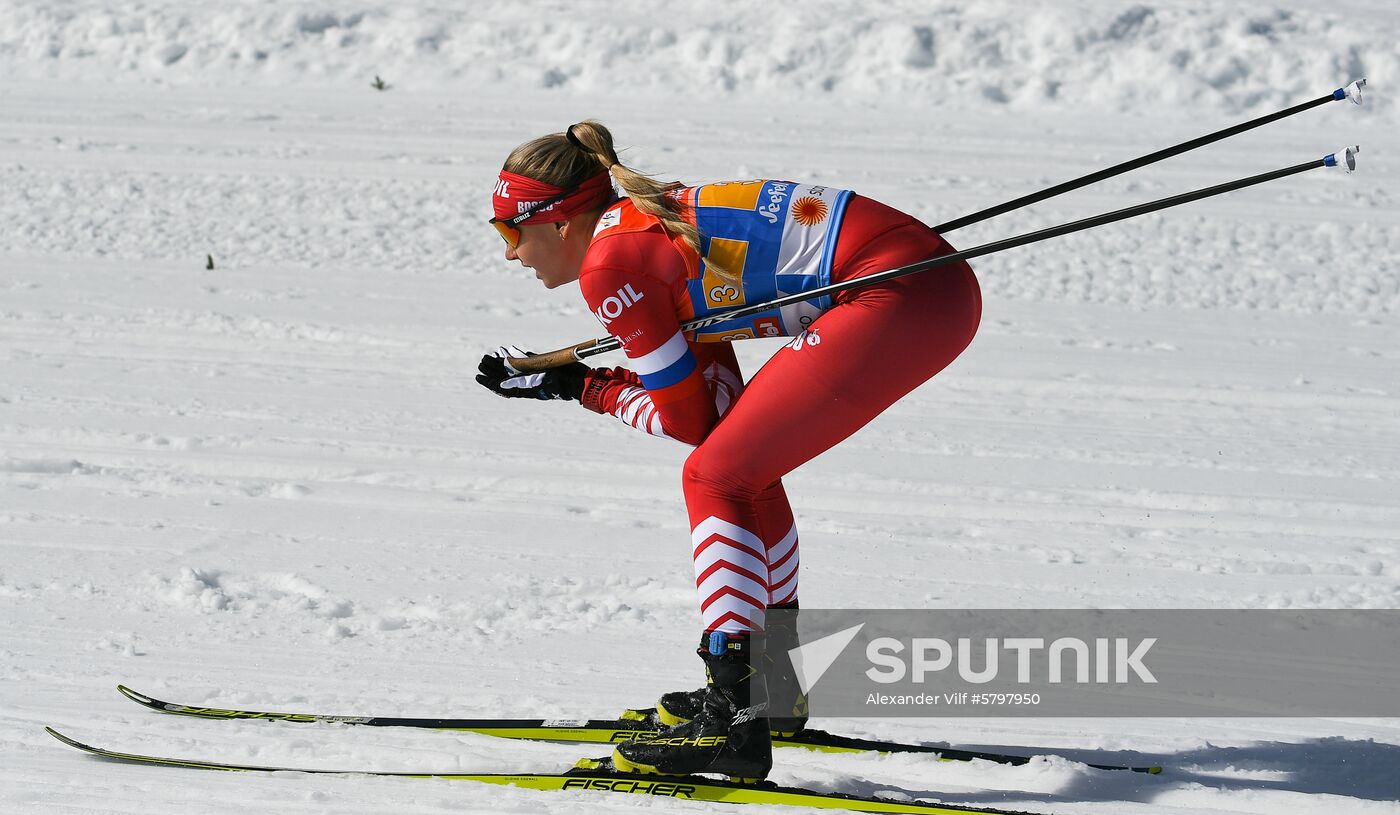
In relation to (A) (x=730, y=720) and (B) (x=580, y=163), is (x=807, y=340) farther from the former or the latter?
(A) (x=730, y=720)

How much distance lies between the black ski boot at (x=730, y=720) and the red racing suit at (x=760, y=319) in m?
0.06

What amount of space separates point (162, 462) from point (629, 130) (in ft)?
18.9

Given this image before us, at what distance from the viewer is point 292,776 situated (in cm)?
312

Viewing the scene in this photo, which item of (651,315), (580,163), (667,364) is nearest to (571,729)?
(667,364)

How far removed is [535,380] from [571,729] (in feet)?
3.03

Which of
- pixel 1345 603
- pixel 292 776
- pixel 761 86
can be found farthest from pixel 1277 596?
pixel 761 86

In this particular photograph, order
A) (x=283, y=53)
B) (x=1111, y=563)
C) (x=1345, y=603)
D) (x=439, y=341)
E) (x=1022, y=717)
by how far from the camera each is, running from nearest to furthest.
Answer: (x=1022, y=717) → (x=1345, y=603) → (x=1111, y=563) → (x=439, y=341) → (x=283, y=53)

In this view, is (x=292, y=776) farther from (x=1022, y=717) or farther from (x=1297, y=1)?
(x=1297, y=1)

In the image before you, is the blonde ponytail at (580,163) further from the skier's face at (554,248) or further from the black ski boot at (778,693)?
the black ski boot at (778,693)

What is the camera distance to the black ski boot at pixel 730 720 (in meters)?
2.98

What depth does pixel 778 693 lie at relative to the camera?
11.0 ft

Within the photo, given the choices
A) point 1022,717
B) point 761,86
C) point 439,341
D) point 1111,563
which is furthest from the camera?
point 761,86

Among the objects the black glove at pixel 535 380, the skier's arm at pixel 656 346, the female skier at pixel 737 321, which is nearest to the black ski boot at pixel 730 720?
the female skier at pixel 737 321

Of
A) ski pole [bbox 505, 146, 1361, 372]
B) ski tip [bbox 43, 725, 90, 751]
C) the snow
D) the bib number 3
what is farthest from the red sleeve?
ski tip [bbox 43, 725, 90, 751]
